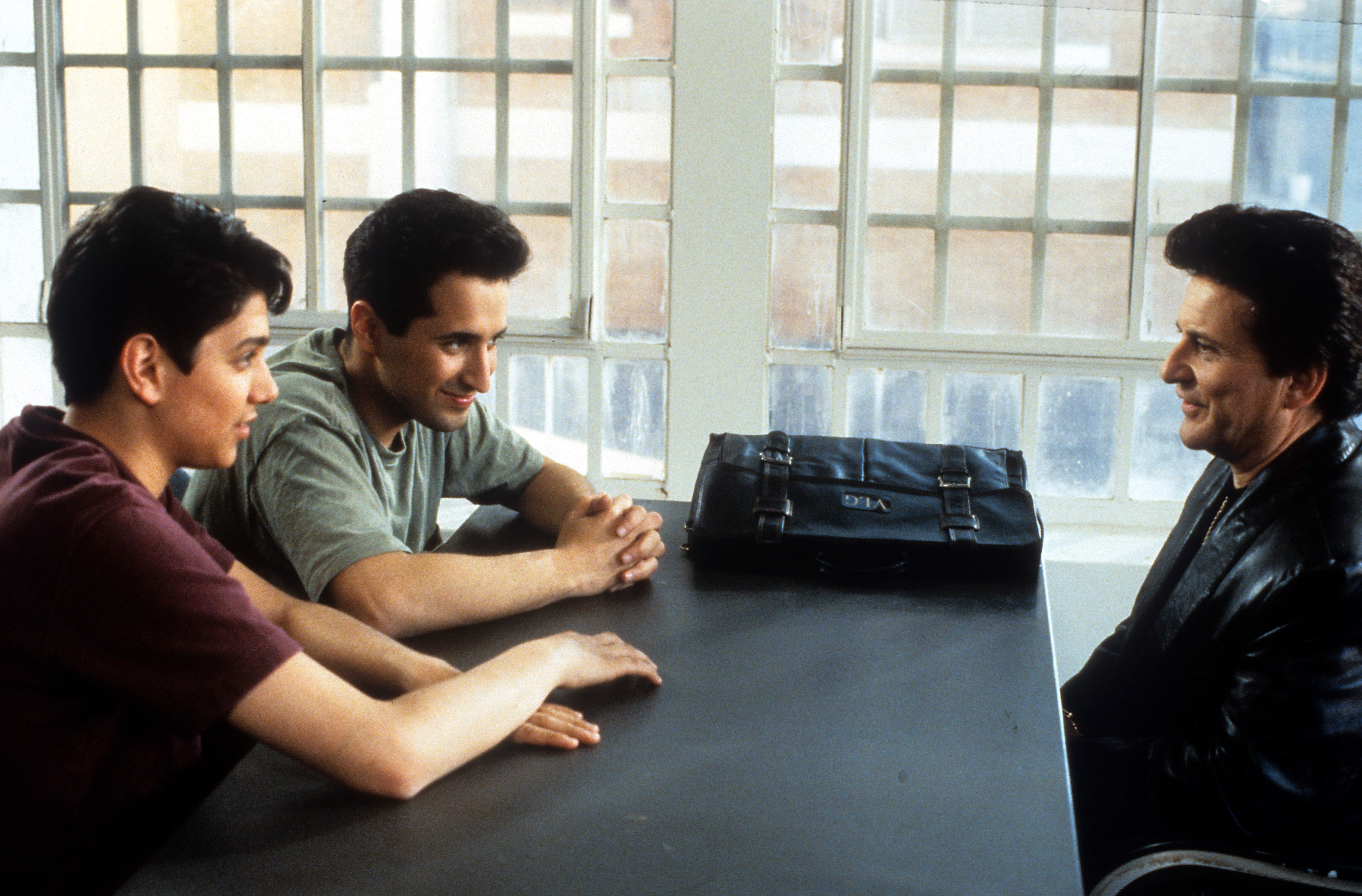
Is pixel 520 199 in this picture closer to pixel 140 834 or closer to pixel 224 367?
pixel 224 367

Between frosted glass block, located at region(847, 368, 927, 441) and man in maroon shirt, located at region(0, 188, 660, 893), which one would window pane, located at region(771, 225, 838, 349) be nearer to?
frosted glass block, located at region(847, 368, 927, 441)

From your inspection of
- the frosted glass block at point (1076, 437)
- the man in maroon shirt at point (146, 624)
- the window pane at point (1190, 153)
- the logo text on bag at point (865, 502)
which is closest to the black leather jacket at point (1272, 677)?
the logo text on bag at point (865, 502)

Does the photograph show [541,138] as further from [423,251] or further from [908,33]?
[423,251]

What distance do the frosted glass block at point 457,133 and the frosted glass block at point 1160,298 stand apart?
1838 millimetres

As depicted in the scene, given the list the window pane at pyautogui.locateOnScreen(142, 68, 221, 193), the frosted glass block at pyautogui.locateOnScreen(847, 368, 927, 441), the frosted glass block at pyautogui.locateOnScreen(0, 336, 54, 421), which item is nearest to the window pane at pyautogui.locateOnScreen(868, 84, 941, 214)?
the frosted glass block at pyautogui.locateOnScreen(847, 368, 927, 441)

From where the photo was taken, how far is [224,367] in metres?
1.39

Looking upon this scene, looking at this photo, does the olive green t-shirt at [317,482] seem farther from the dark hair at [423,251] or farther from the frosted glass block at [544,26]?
the frosted glass block at [544,26]

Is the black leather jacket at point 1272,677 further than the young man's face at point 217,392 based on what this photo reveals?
Yes

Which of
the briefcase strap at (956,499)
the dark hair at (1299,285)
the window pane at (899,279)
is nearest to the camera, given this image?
the dark hair at (1299,285)

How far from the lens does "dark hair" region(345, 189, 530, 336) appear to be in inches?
81.1

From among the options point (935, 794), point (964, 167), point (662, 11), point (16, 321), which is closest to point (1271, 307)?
point (935, 794)

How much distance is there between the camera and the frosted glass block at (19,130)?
3.63 m

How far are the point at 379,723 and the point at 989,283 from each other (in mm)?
2600

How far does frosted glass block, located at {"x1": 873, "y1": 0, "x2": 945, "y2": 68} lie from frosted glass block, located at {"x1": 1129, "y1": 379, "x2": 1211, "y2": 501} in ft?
3.57
